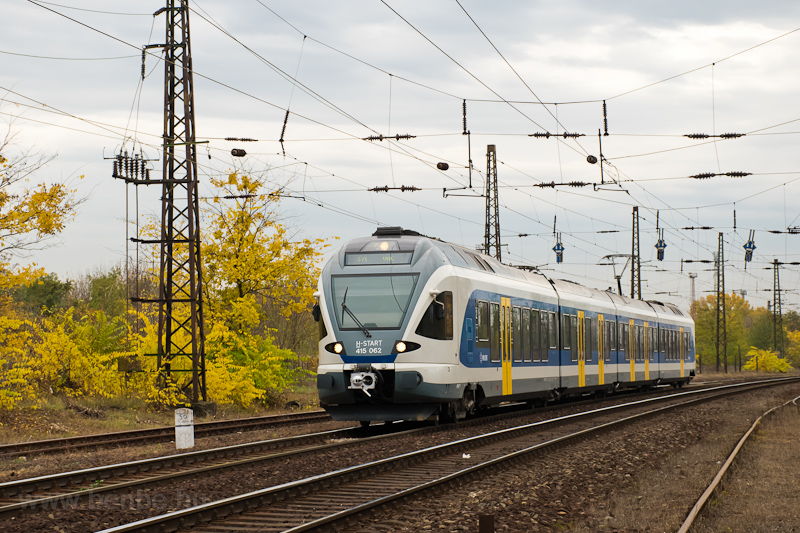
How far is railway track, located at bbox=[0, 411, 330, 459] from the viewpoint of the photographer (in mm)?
15828

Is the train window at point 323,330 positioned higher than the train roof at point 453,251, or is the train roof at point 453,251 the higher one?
the train roof at point 453,251

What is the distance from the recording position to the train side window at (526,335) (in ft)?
75.0

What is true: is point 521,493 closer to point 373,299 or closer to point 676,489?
point 676,489

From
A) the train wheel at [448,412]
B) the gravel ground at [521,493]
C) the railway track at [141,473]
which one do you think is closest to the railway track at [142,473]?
the railway track at [141,473]

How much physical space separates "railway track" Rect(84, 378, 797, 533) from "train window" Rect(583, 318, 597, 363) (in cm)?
1058

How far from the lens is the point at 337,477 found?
11469mm

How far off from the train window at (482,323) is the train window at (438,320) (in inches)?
60.2

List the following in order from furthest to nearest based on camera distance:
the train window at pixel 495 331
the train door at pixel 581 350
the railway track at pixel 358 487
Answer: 1. the train door at pixel 581 350
2. the train window at pixel 495 331
3. the railway track at pixel 358 487

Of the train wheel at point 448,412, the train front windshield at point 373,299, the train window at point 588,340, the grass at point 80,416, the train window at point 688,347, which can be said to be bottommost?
the grass at point 80,416

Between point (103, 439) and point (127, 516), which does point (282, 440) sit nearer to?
point (103, 439)

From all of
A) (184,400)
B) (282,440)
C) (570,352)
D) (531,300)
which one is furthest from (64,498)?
(570,352)

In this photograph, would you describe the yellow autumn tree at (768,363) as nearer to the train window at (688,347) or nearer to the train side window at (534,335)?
the train window at (688,347)

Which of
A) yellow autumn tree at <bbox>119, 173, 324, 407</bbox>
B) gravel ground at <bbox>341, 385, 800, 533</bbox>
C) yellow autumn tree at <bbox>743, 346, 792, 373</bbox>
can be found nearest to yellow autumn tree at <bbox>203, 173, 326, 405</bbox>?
yellow autumn tree at <bbox>119, 173, 324, 407</bbox>

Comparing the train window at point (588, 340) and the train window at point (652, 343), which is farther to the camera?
the train window at point (652, 343)
